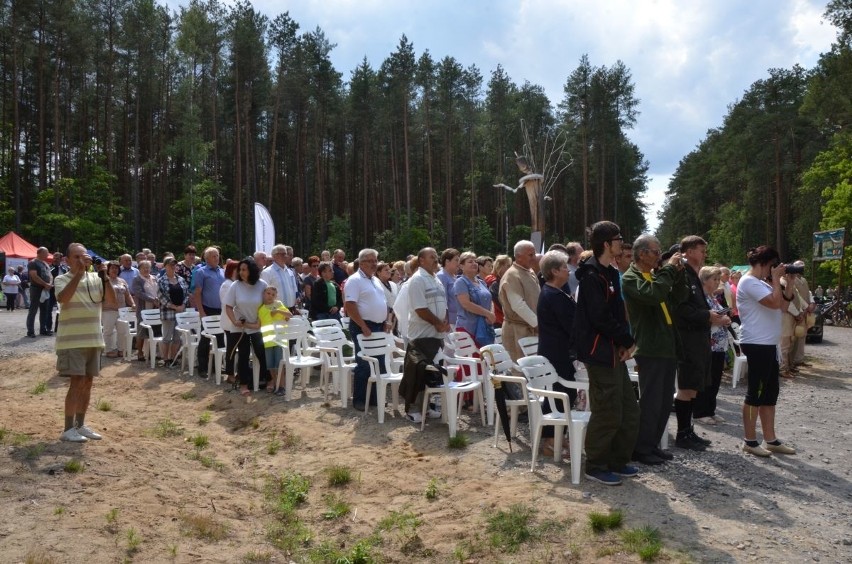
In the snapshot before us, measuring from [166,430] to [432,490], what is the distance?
3617 millimetres

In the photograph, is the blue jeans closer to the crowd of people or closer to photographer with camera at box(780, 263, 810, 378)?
the crowd of people

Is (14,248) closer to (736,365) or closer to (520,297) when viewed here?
(520,297)

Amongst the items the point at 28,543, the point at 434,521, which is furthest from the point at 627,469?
the point at 28,543

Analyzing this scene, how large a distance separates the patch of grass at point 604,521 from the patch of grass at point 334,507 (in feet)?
6.27

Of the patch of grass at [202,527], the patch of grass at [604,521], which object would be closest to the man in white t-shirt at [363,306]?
the patch of grass at [202,527]

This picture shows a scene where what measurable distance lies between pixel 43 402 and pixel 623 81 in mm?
40665

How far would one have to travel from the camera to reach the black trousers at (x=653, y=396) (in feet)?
17.1

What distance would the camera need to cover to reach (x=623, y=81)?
137 ft

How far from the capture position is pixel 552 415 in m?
5.35

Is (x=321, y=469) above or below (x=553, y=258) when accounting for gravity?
below

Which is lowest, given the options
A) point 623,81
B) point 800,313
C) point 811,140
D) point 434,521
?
point 434,521

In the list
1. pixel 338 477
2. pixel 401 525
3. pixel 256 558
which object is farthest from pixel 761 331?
pixel 256 558

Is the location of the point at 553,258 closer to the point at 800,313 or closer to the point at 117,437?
the point at 117,437

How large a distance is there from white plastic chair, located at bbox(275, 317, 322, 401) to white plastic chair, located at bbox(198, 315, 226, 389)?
1.06 metres
